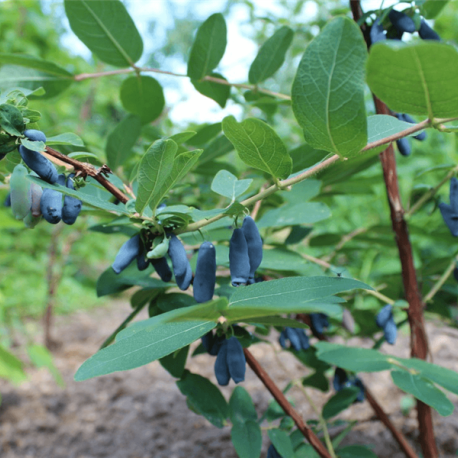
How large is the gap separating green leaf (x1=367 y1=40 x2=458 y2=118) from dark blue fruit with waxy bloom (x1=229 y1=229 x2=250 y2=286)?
9.2 inches

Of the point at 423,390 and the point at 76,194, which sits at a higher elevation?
the point at 76,194

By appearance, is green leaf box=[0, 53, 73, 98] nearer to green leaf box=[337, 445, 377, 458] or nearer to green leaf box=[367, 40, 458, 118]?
green leaf box=[367, 40, 458, 118]

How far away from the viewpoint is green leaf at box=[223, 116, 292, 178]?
0.45 meters

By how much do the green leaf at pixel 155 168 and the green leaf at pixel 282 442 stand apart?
604 mm

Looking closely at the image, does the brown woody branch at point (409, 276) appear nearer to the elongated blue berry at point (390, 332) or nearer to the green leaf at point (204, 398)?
the elongated blue berry at point (390, 332)

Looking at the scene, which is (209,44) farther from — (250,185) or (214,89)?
(250,185)

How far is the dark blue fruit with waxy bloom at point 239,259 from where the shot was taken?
53cm

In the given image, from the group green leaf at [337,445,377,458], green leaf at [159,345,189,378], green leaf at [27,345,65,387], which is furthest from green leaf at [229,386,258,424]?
green leaf at [27,345,65,387]

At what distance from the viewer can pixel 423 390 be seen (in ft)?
2.31

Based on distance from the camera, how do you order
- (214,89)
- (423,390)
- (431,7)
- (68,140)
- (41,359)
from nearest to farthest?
1. (68,140)
2. (423,390)
3. (431,7)
4. (214,89)
5. (41,359)

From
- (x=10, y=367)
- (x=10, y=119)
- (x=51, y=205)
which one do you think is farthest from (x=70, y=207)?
(x=10, y=367)

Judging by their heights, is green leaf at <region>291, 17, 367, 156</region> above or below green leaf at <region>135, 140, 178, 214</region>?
above

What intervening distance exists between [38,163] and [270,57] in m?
0.63

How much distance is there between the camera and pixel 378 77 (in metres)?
0.36
